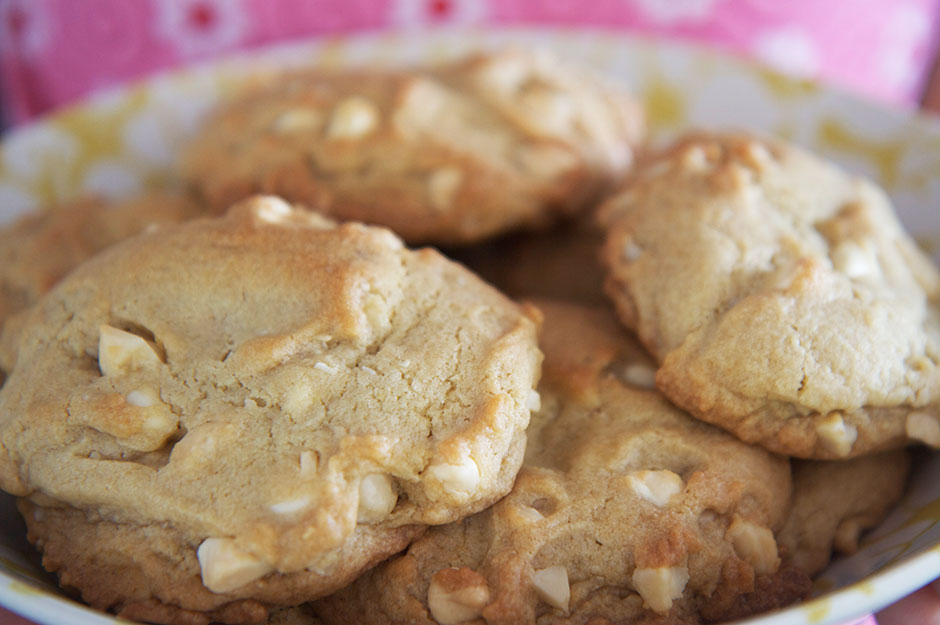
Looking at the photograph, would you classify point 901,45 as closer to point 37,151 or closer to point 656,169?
point 656,169

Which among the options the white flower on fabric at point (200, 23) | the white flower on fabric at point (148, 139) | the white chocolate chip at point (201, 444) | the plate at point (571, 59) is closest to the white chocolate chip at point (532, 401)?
the white chocolate chip at point (201, 444)

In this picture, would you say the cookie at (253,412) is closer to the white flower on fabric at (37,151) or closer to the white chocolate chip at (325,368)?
the white chocolate chip at (325,368)

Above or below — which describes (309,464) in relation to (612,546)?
above

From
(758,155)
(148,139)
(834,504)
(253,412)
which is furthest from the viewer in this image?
(148,139)

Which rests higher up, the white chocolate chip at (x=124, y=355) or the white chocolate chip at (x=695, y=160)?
the white chocolate chip at (x=695, y=160)

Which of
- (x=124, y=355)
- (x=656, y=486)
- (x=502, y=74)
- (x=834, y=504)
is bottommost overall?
(x=834, y=504)

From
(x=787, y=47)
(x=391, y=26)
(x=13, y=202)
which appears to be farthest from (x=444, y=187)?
(x=787, y=47)

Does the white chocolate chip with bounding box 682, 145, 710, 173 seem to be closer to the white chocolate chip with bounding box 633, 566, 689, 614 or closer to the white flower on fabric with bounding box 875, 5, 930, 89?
the white chocolate chip with bounding box 633, 566, 689, 614
